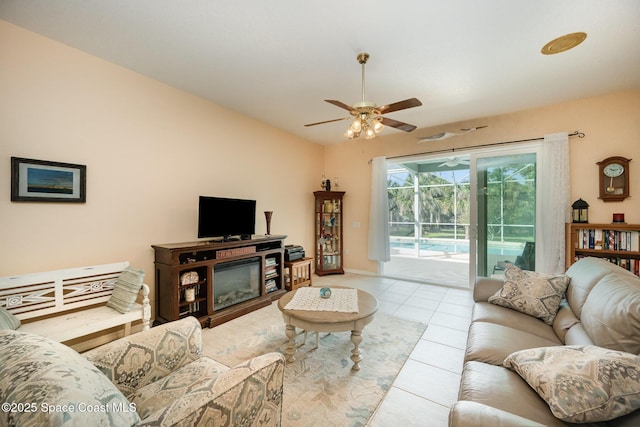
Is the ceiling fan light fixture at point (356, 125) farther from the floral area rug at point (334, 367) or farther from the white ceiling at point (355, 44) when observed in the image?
the floral area rug at point (334, 367)

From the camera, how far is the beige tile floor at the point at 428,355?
1.60m

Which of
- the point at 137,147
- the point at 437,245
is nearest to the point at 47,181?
the point at 137,147

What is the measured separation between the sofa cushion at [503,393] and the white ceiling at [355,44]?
2.35 m

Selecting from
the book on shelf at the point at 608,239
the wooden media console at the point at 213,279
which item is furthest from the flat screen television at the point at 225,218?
the book on shelf at the point at 608,239

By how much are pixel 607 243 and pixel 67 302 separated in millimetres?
5722

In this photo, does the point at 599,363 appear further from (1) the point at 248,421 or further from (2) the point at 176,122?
(2) the point at 176,122

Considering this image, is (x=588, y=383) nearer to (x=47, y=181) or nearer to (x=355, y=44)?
(x=355, y=44)

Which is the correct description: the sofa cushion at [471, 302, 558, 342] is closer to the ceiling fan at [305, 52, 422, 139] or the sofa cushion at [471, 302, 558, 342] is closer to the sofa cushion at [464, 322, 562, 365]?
the sofa cushion at [464, 322, 562, 365]

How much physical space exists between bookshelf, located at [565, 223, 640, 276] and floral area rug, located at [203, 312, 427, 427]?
231 cm

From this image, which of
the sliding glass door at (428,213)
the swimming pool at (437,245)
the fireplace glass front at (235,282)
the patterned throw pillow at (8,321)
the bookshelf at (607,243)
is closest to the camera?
the patterned throw pillow at (8,321)

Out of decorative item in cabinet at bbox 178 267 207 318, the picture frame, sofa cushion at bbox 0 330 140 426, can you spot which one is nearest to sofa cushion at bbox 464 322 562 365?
sofa cushion at bbox 0 330 140 426

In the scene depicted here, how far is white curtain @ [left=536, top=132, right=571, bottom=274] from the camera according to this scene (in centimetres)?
331

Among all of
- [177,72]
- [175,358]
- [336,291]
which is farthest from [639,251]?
[177,72]

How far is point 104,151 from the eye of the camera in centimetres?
248
